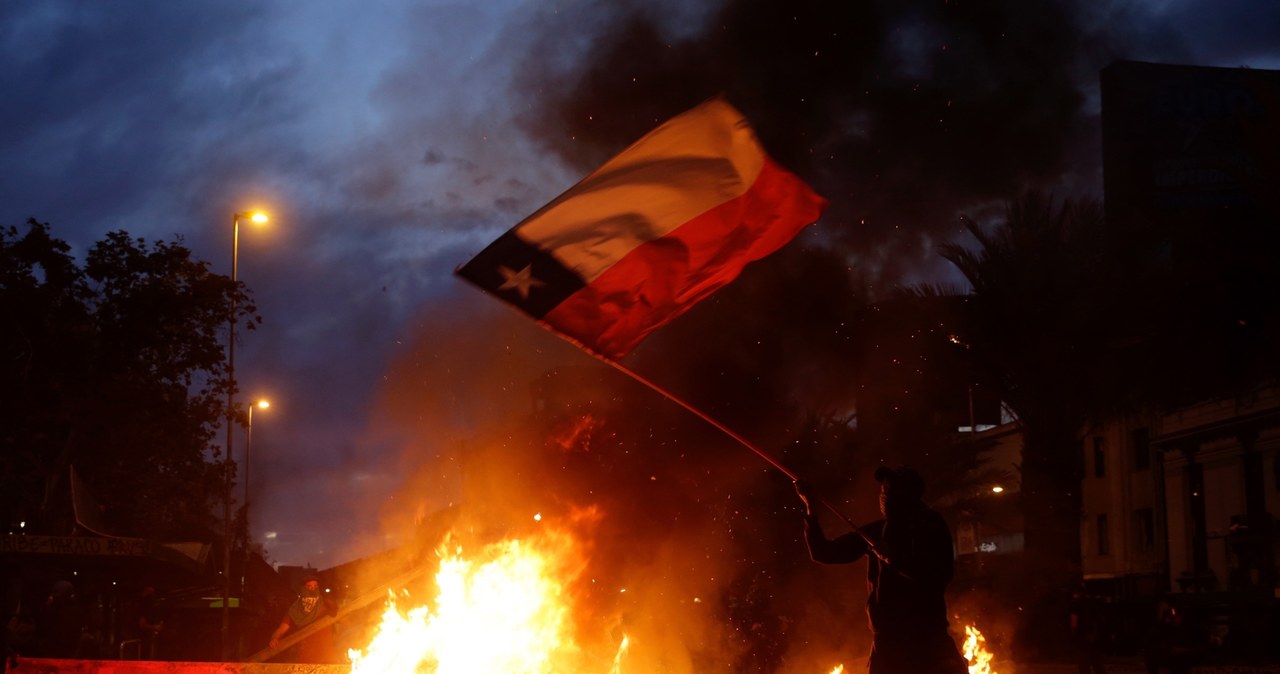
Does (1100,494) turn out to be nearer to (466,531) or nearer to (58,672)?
(466,531)

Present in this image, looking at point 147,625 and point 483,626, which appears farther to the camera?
point 147,625

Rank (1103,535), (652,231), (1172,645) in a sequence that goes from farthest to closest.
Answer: (1103,535)
(1172,645)
(652,231)

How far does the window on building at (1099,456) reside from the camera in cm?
4212

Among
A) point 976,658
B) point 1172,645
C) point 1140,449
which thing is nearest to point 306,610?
point 976,658

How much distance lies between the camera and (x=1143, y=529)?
39688 mm

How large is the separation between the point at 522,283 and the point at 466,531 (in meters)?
10.4

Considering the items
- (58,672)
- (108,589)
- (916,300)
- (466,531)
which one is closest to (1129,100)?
(916,300)

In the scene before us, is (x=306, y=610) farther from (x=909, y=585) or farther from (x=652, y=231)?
(x=909, y=585)

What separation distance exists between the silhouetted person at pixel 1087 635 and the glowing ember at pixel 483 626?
4.94m

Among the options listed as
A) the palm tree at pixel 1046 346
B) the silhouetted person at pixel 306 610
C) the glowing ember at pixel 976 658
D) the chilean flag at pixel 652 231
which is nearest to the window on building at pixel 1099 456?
the palm tree at pixel 1046 346

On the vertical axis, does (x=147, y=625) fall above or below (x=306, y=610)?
below

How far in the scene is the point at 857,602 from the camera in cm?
1766

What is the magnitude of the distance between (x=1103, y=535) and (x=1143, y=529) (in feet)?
9.29

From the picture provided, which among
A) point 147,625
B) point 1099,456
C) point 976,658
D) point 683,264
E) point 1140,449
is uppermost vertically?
point 1099,456
